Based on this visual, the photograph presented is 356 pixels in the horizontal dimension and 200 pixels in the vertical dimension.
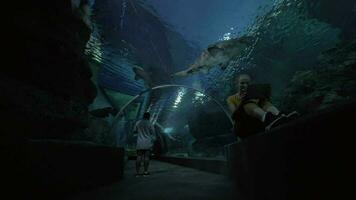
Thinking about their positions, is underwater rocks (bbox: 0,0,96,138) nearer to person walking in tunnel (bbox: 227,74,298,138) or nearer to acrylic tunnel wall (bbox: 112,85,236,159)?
person walking in tunnel (bbox: 227,74,298,138)

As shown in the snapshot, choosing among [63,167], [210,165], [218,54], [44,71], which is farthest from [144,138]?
[218,54]

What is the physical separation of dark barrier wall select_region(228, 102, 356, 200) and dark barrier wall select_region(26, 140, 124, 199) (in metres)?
2.42

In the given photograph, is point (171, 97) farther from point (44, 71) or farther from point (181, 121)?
point (44, 71)

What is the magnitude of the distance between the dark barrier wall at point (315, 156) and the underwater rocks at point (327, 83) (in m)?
12.4

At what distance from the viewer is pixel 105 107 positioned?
934 inches

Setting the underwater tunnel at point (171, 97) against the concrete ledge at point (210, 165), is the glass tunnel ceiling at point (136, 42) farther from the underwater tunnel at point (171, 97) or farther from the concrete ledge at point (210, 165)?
the concrete ledge at point (210, 165)

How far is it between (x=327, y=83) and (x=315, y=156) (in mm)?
15175

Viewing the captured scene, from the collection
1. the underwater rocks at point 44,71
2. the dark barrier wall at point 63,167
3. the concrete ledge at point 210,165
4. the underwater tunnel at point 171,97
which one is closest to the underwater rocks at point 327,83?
the underwater tunnel at point 171,97

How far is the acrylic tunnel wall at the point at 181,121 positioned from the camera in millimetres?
25906

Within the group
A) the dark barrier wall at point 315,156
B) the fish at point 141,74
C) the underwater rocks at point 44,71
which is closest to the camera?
the dark barrier wall at point 315,156

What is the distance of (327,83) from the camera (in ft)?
46.2

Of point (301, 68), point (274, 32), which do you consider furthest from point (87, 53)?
point (301, 68)

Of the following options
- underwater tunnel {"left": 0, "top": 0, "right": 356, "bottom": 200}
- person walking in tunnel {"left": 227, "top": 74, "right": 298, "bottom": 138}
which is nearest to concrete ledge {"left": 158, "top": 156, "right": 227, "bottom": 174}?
→ underwater tunnel {"left": 0, "top": 0, "right": 356, "bottom": 200}

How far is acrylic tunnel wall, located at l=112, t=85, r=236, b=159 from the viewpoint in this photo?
25906 millimetres
